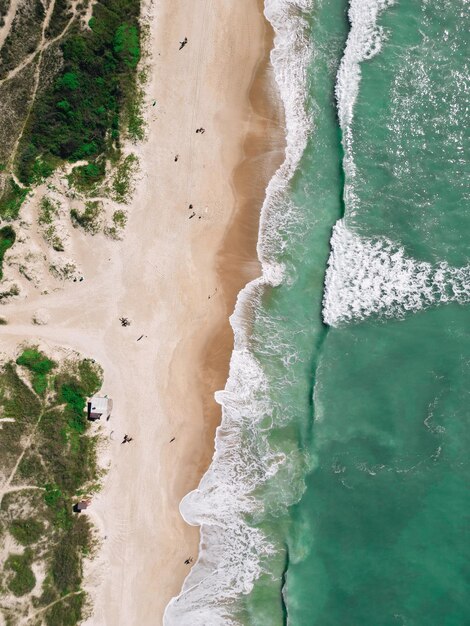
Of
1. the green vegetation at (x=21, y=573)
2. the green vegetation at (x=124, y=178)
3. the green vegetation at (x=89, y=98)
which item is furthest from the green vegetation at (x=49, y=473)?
the green vegetation at (x=89, y=98)

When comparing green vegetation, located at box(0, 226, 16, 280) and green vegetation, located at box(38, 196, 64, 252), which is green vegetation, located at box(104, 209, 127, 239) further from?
green vegetation, located at box(0, 226, 16, 280)

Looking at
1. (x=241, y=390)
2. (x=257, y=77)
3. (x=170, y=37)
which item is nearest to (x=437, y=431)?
(x=241, y=390)

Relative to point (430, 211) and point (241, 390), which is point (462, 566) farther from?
point (430, 211)

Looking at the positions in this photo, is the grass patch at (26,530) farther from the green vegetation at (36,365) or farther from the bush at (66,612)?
the green vegetation at (36,365)

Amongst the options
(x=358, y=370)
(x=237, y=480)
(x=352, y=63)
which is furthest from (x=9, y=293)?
(x=352, y=63)

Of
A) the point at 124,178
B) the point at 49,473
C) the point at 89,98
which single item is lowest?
the point at 49,473

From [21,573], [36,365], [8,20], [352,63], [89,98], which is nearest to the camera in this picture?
[21,573]

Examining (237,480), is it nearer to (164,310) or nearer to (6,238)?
(164,310)

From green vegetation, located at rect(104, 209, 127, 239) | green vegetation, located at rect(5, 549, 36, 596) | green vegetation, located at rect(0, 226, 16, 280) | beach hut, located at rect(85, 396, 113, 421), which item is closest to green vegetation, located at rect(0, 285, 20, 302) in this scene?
green vegetation, located at rect(0, 226, 16, 280)
